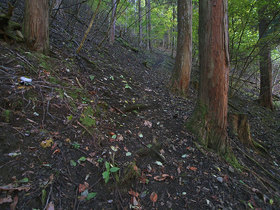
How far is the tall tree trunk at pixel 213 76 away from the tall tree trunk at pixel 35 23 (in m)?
3.40

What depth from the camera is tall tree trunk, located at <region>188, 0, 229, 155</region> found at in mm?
3084

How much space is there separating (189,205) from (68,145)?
190cm

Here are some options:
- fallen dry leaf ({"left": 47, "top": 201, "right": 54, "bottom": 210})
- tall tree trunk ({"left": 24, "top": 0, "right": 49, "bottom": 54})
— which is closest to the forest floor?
fallen dry leaf ({"left": 47, "top": 201, "right": 54, "bottom": 210})

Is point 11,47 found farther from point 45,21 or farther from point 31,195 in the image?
point 31,195

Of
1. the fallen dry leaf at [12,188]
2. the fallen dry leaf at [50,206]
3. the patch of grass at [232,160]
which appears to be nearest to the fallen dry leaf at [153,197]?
the fallen dry leaf at [50,206]

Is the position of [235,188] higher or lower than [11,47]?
lower

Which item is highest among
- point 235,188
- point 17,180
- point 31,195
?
point 17,180

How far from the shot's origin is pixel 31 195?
1688mm

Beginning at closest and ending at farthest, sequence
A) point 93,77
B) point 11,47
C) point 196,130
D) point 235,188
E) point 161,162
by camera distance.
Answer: point 235,188, point 161,162, point 11,47, point 196,130, point 93,77

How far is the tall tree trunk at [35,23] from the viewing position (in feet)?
11.8

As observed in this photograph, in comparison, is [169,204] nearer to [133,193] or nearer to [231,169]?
[133,193]

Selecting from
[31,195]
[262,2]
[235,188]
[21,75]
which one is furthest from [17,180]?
[262,2]

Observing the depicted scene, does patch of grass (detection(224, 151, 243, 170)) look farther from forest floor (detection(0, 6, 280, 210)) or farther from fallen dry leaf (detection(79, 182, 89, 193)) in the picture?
fallen dry leaf (detection(79, 182, 89, 193))

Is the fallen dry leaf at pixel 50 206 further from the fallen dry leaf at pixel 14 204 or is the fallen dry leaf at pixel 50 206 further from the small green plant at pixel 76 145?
the small green plant at pixel 76 145
